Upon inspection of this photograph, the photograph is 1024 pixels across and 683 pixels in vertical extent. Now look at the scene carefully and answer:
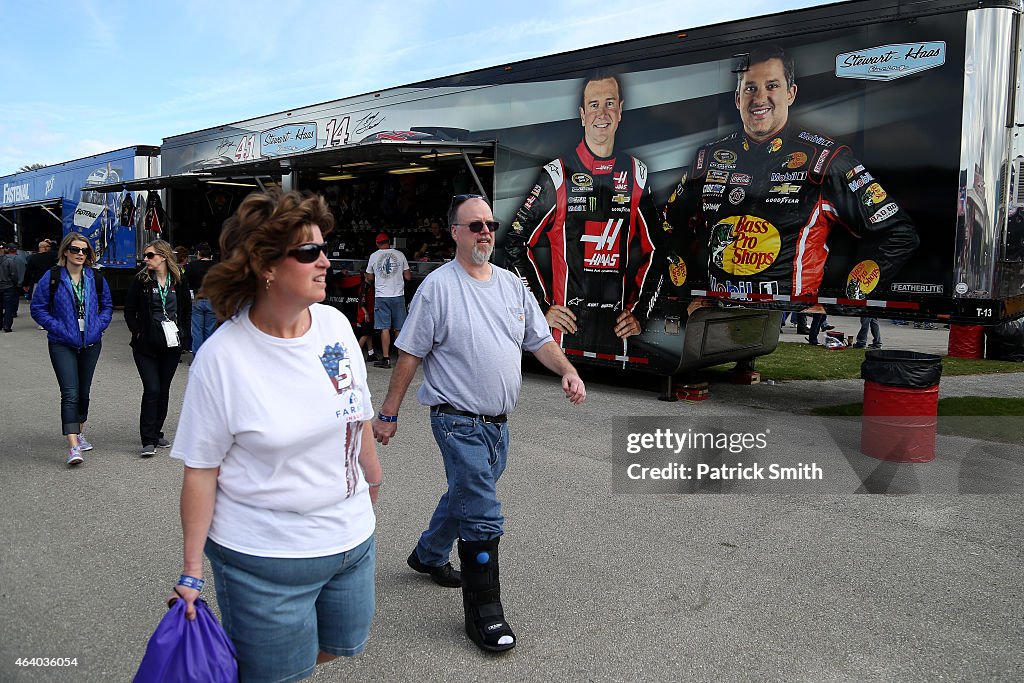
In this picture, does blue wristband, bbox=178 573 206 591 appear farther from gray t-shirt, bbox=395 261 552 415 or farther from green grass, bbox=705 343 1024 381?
green grass, bbox=705 343 1024 381

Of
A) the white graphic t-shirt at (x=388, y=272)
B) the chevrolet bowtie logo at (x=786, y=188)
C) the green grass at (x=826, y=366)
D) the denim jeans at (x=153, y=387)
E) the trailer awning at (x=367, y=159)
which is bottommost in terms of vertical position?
the green grass at (x=826, y=366)

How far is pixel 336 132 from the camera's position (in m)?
13.0

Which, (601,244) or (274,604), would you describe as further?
(601,244)

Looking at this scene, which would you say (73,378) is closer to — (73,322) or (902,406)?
(73,322)

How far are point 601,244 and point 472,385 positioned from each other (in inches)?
239

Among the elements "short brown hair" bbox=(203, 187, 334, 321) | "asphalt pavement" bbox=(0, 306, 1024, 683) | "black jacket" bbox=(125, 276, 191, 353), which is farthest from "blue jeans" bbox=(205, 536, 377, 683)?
"black jacket" bbox=(125, 276, 191, 353)

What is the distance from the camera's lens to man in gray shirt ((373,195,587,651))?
3.50m

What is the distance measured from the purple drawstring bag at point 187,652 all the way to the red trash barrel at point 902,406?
577 cm

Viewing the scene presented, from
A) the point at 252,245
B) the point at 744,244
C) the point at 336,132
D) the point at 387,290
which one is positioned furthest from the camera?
the point at 336,132

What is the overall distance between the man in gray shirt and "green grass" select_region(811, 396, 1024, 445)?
5.56 meters

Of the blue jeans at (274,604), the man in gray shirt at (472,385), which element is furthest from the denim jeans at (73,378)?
the blue jeans at (274,604)

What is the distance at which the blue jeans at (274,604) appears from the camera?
2.17 meters

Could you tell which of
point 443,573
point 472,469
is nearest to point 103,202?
point 443,573

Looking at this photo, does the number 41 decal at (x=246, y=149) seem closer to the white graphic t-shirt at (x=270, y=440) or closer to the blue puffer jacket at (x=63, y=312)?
the blue puffer jacket at (x=63, y=312)
